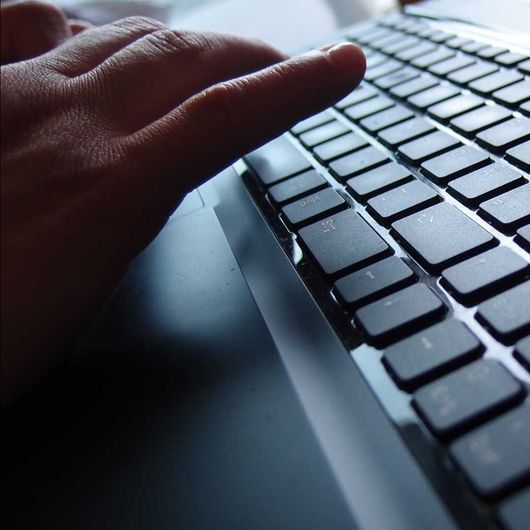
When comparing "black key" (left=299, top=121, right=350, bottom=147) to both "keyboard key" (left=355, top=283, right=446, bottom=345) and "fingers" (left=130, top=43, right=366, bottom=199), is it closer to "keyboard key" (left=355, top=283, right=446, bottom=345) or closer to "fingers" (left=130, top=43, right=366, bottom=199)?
"fingers" (left=130, top=43, right=366, bottom=199)

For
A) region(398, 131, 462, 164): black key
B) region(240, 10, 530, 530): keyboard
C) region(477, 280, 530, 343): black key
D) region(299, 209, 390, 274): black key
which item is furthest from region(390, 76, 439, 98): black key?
region(477, 280, 530, 343): black key

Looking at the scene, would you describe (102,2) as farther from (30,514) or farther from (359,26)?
(30,514)

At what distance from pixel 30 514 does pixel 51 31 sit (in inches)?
23.0

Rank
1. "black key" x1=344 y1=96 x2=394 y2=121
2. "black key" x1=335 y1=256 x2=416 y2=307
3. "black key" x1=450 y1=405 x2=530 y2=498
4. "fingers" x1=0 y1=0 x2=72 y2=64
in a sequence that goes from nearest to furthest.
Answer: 1. "black key" x1=450 y1=405 x2=530 y2=498
2. "black key" x1=335 y1=256 x2=416 y2=307
3. "black key" x1=344 y1=96 x2=394 y2=121
4. "fingers" x1=0 y1=0 x2=72 y2=64

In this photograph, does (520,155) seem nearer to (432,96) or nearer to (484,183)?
(484,183)

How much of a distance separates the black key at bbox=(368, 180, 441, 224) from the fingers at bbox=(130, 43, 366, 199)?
0.11 meters

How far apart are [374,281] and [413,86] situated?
1.01ft

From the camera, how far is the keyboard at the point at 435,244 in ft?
0.75

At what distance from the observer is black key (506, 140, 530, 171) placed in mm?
368

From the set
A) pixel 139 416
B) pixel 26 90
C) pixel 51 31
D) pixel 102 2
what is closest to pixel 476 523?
pixel 139 416

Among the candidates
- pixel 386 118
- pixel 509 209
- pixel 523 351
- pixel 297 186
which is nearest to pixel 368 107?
pixel 386 118

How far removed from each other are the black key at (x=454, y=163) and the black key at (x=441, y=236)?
0.13 feet

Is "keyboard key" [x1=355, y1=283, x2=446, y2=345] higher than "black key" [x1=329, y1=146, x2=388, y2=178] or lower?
lower

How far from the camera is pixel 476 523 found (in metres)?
0.20
